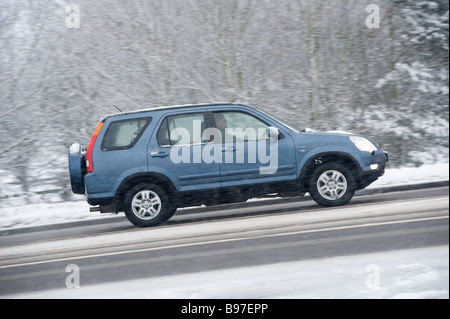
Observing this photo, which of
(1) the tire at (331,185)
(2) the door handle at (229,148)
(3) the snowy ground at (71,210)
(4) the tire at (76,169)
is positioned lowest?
(3) the snowy ground at (71,210)

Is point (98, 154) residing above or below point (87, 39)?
below

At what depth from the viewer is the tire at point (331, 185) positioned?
8312 millimetres

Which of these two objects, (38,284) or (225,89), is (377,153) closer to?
(38,284)

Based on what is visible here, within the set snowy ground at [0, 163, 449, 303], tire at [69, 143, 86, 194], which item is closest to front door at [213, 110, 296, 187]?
tire at [69, 143, 86, 194]

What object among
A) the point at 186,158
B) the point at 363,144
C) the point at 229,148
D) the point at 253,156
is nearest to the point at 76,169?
the point at 186,158

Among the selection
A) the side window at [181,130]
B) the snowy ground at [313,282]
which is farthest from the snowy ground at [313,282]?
the side window at [181,130]

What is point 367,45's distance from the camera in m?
14.9

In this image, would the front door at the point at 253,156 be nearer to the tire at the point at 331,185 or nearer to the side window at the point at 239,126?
the side window at the point at 239,126

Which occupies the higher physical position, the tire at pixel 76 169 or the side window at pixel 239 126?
the side window at pixel 239 126

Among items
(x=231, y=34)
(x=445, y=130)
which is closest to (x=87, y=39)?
(x=231, y=34)

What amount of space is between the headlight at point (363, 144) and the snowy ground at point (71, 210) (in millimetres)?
2384

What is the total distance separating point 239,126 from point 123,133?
5.69 feet
